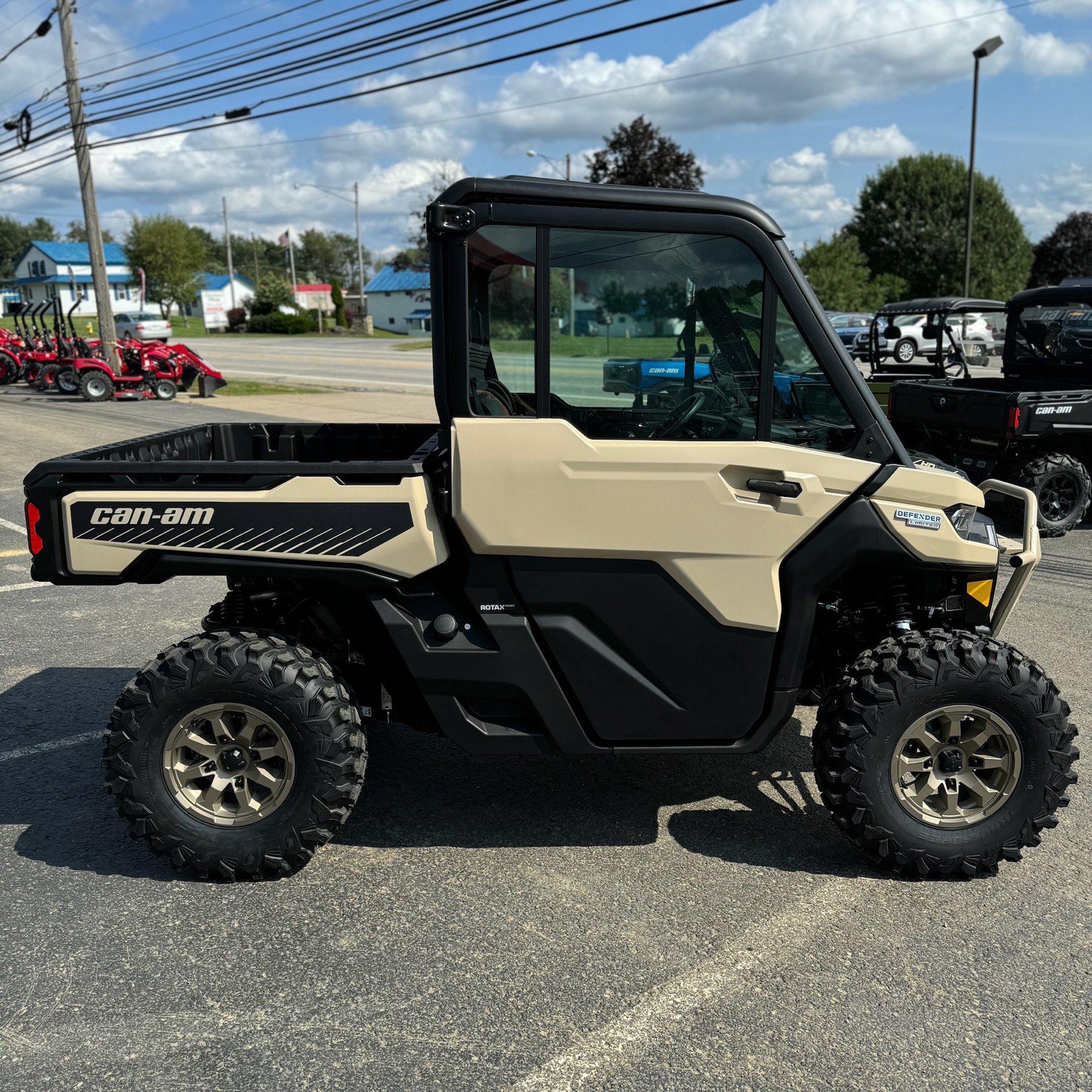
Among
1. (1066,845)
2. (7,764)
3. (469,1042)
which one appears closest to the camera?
(469,1042)

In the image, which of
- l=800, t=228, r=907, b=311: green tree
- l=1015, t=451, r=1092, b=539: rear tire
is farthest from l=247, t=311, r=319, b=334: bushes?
l=1015, t=451, r=1092, b=539: rear tire

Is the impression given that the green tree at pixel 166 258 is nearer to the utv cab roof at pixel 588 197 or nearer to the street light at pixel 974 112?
the street light at pixel 974 112

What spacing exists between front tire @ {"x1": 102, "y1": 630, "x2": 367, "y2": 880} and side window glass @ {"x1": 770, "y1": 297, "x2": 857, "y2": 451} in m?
1.76

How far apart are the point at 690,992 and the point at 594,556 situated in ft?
4.43

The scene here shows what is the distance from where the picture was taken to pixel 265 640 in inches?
139

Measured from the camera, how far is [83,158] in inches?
952

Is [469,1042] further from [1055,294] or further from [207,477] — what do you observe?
[1055,294]

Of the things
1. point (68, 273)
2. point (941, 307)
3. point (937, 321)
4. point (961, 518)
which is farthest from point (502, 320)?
point (68, 273)

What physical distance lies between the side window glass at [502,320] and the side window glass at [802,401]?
79 centimetres

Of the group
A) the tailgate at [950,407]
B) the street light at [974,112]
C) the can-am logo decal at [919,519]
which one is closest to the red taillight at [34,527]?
the can-am logo decal at [919,519]

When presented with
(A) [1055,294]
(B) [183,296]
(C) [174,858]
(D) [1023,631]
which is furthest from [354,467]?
(B) [183,296]

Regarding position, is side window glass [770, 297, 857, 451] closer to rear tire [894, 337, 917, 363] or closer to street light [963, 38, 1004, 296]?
rear tire [894, 337, 917, 363]

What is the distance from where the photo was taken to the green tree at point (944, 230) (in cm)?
6172

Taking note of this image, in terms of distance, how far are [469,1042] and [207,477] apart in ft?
6.55
